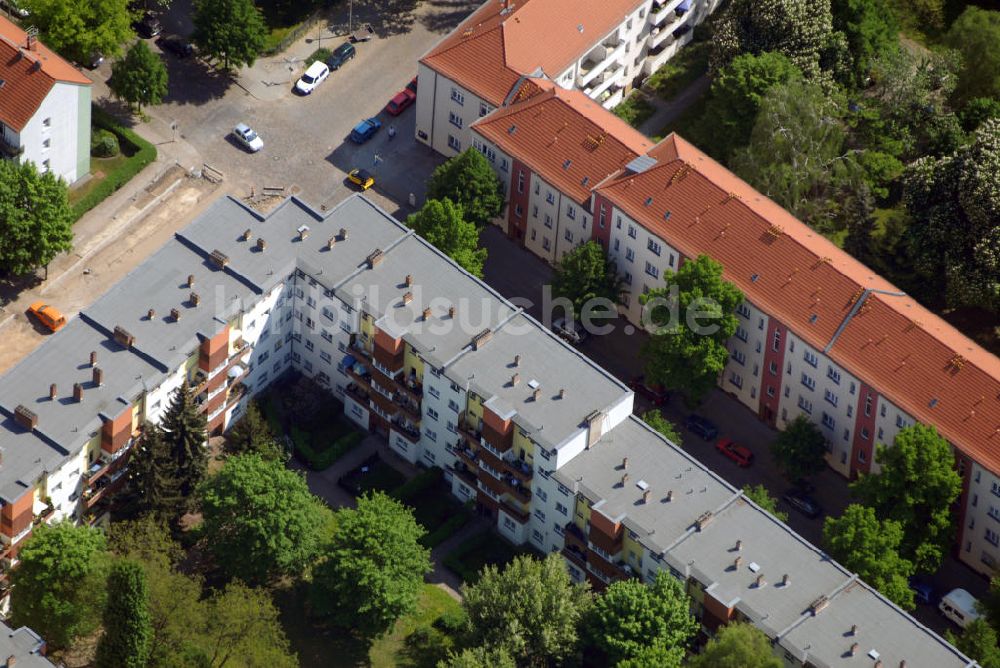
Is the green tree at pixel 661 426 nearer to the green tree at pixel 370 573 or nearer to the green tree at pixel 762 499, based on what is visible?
the green tree at pixel 762 499

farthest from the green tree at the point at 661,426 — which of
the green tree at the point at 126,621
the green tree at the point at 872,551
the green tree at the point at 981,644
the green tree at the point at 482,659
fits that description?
the green tree at the point at 126,621

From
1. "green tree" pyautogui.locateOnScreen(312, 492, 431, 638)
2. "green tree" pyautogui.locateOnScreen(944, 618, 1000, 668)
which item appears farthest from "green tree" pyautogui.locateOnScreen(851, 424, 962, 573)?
"green tree" pyautogui.locateOnScreen(312, 492, 431, 638)

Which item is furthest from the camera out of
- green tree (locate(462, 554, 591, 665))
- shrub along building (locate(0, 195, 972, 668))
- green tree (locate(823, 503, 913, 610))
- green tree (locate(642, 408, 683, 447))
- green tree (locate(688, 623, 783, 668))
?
green tree (locate(642, 408, 683, 447))

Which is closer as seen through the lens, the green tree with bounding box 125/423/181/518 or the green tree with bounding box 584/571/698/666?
the green tree with bounding box 584/571/698/666

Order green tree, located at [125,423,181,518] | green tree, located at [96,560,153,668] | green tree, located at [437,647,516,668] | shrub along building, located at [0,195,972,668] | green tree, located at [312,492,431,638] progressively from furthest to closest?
green tree, located at [125,423,181,518] → green tree, located at [312,492,431,638] → shrub along building, located at [0,195,972,668] → green tree, located at [437,647,516,668] → green tree, located at [96,560,153,668]

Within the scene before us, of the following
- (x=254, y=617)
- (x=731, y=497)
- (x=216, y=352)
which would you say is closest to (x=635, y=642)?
(x=731, y=497)

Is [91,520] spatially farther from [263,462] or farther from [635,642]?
[635,642]

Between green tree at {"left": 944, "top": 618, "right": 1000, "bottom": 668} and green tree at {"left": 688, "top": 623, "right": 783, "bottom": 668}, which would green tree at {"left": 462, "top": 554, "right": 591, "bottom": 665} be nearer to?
green tree at {"left": 688, "top": 623, "right": 783, "bottom": 668}

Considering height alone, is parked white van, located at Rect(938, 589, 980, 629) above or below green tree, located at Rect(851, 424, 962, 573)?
below
